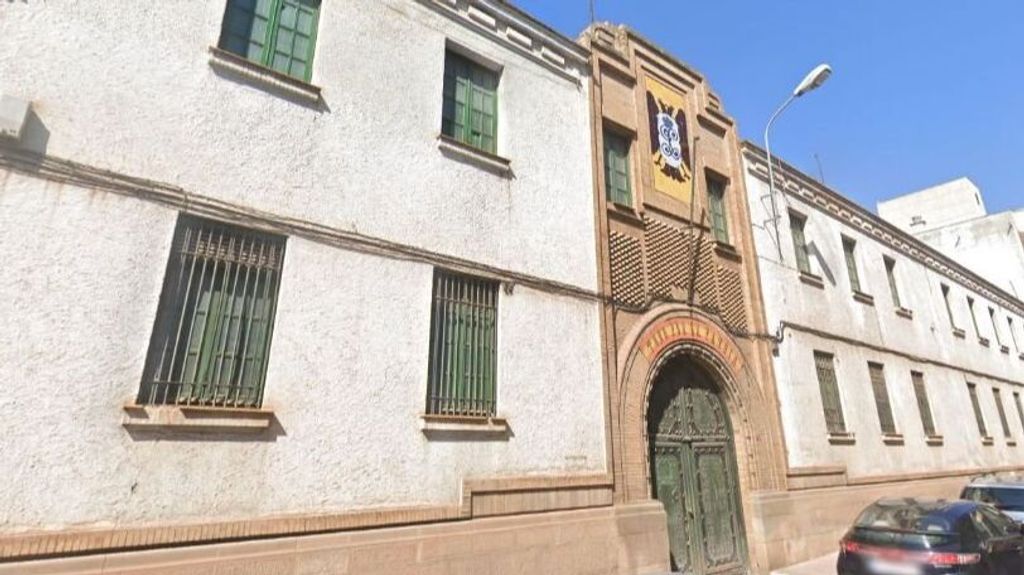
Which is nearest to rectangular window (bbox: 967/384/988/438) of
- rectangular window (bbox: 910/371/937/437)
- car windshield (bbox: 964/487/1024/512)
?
rectangular window (bbox: 910/371/937/437)

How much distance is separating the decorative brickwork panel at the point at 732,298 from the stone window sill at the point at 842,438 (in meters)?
3.10

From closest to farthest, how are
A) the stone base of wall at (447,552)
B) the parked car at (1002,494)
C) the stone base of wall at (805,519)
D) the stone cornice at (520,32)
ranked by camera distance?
the stone base of wall at (447,552) → the stone cornice at (520,32) → the stone base of wall at (805,519) → the parked car at (1002,494)

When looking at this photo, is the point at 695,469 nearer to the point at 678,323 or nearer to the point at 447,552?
the point at 678,323

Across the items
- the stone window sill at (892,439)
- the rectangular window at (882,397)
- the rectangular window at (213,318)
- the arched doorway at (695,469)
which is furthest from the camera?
the rectangular window at (882,397)

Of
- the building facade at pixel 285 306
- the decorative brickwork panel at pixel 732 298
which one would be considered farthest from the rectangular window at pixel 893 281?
the building facade at pixel 285 306

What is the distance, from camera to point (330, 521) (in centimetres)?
498

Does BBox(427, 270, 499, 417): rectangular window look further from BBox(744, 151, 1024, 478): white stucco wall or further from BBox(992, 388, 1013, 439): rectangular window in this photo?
BBox(992, 388, 1013, 439): rectangular window

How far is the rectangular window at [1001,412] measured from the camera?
18047mm

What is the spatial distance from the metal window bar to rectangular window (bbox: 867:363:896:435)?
2041 mm

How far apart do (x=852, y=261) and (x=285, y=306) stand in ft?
47.6

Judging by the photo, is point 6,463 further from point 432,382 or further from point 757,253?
point 757,253

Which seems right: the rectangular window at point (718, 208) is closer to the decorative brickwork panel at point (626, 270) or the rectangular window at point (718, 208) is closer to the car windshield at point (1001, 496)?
the decorative brickwork panel at point (626, 270)

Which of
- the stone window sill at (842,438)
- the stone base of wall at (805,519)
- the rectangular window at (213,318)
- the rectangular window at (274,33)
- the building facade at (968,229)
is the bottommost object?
the stone base of wall at (805,519)

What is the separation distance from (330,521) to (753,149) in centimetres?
1152
